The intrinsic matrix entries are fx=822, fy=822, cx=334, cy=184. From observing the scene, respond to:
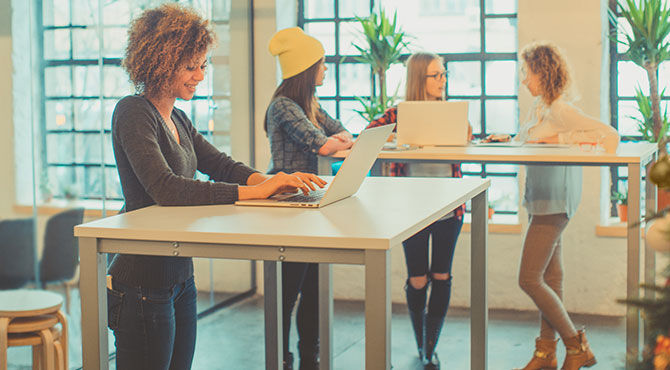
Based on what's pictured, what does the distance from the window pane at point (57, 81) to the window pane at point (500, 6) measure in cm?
277

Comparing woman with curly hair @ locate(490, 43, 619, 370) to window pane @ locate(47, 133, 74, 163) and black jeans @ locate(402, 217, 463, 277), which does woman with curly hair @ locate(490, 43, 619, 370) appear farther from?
window pane @ locate(47, 133, 74, 163)

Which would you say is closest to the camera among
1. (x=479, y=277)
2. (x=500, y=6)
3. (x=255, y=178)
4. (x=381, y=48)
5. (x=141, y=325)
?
(x=141, y=325)

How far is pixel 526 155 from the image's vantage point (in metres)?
3.15

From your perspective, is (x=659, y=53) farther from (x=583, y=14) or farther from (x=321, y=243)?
(x=321, y=243)

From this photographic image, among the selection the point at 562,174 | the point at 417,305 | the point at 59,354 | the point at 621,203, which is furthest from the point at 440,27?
the point at 59,354

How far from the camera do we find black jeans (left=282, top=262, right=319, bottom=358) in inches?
130

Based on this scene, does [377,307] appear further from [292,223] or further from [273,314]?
[273,314]

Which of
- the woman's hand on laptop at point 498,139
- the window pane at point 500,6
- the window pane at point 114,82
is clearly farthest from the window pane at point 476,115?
the window pane at point 114,82

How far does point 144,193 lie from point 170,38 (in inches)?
16.3

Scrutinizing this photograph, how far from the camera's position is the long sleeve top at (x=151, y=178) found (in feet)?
6.69

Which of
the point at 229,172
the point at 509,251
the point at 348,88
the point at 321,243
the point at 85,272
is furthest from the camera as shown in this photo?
the point at 348,88

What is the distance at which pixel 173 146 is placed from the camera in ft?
7.14

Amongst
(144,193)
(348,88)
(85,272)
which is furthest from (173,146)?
(348,88)

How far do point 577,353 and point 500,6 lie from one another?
8.02ft
